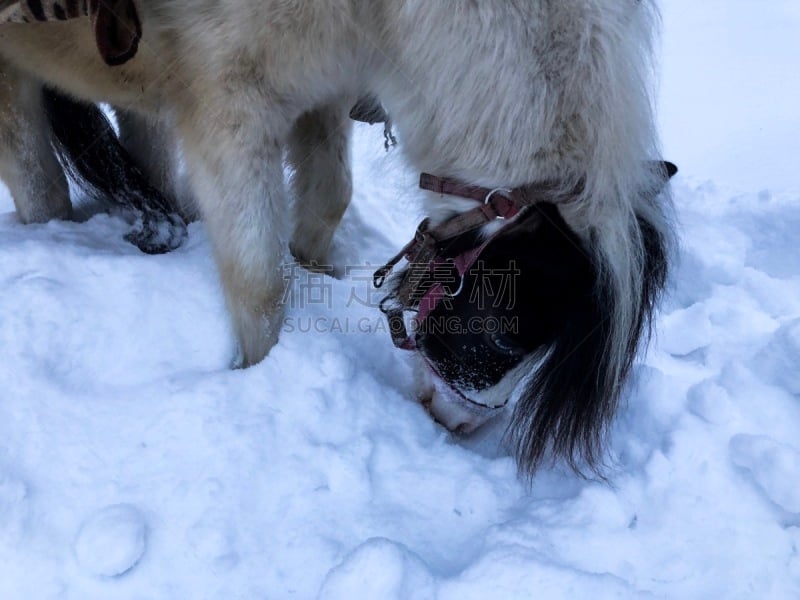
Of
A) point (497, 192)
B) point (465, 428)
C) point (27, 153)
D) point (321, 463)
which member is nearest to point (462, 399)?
point (465, 428)

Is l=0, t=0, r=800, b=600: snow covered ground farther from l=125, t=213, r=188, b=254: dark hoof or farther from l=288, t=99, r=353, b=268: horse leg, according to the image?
l=288, t=99, r=353, b=268: horse leg

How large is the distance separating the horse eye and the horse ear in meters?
0.85

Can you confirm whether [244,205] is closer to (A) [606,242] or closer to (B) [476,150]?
(B) [476,150]

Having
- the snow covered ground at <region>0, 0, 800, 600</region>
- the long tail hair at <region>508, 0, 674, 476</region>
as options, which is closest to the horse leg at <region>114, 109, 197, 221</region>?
the snow covered ground at <region>0, 0, 800, 600</region>

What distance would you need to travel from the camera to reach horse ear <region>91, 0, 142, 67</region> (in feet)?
3.91

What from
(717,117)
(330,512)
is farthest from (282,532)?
(717,117)

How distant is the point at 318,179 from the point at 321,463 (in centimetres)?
89

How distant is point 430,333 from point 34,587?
0.75m

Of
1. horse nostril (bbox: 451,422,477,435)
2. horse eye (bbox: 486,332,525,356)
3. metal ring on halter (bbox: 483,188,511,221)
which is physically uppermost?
metal ring on halter (bbox: 483,188,511,221)

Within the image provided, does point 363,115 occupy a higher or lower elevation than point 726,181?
higher

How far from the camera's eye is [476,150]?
112cm

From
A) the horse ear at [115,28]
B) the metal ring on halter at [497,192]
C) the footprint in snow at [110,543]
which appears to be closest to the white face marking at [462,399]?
the metal ring on halter at [497,192]

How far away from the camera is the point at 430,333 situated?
4.07 ft

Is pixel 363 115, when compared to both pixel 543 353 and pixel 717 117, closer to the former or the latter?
pixel 543 353
